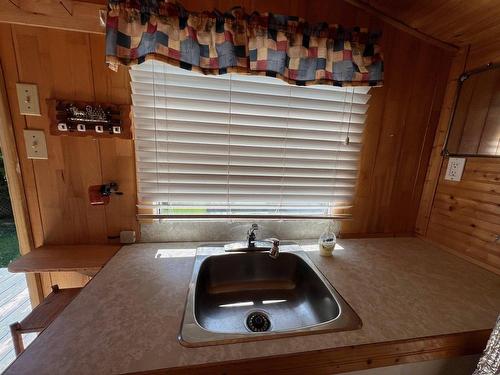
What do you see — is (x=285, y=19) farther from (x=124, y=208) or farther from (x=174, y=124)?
(x=124, y=208)

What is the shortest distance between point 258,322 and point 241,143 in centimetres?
77

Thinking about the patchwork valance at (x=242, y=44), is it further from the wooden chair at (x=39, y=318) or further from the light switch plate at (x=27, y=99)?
the wooden chair at (x=39, y=318)

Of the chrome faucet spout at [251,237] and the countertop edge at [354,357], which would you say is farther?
the chrome faucet spout at [251,237]

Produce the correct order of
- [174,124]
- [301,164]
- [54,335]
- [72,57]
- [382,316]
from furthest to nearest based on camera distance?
[301,164]
[174,124]
[72,57]
[382,316]
[54,335]

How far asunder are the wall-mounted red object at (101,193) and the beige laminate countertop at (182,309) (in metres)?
0.24

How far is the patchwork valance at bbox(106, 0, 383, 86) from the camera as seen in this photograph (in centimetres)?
75

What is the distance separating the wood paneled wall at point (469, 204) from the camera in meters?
0.95

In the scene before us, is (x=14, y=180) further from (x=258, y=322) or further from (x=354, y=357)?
(x=354, y=357)

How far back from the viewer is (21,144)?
86cm

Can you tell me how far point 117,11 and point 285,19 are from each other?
0.61m

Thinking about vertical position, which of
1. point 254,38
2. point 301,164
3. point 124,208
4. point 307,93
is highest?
point 254,38

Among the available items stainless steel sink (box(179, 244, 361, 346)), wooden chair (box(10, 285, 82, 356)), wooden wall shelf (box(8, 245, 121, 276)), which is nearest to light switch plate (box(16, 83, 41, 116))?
wooden wall shelf (box(8, 245, 121, 276))

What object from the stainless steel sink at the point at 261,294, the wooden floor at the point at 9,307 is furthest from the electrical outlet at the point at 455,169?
the wooden floor at the point at 9,307

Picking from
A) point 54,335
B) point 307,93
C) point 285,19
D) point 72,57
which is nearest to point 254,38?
point 285,19
